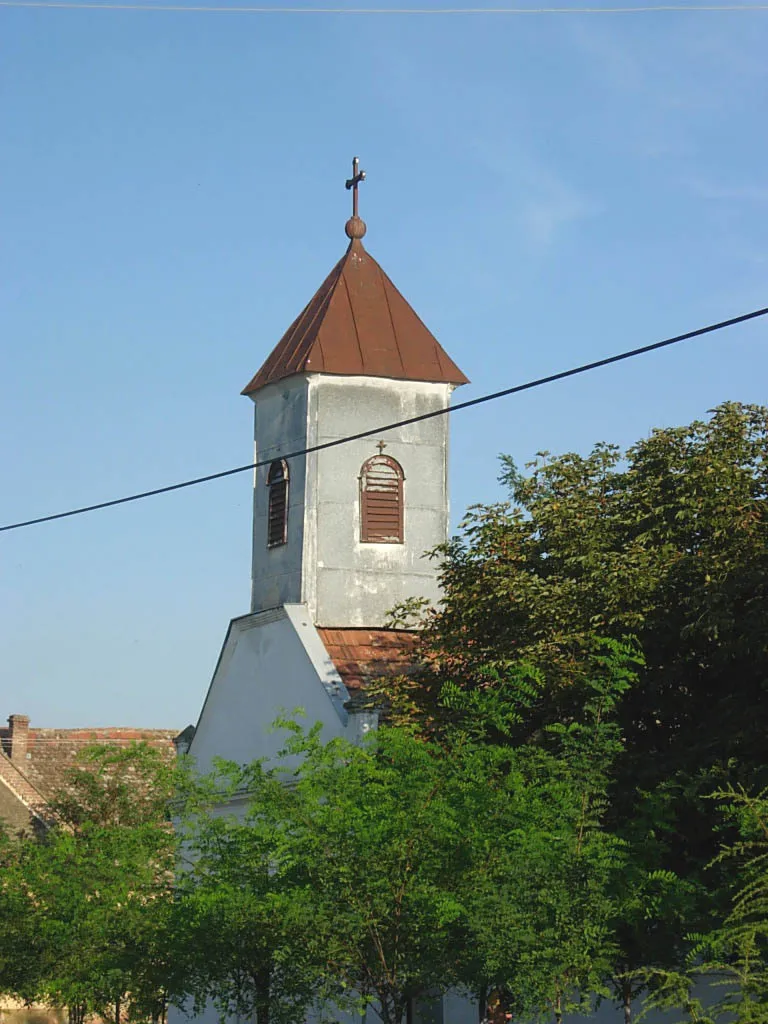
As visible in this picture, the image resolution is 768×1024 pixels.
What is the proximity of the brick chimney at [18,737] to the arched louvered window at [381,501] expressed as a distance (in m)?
25.9

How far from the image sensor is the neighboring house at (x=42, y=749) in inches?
2047

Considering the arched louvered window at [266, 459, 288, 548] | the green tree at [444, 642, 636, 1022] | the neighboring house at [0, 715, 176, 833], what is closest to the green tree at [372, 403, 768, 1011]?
the green tree at [444, 642, 636, 1022]

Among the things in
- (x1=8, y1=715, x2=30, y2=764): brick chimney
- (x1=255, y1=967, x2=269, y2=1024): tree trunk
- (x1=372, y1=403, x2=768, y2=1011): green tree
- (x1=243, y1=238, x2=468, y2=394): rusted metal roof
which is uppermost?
(x1=243, y1=238, x2=468, y2=394): rusted metal roof

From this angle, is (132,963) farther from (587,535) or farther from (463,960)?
(587,535)

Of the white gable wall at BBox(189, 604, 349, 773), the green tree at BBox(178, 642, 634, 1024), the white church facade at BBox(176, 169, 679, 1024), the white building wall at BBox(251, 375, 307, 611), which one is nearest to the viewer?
the green tree at BBox(178, 642, 634, 1024)

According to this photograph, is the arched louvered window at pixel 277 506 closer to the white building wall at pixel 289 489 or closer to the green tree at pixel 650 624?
the white building wall at pixel 289 489

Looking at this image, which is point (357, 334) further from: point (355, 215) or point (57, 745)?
point (57, 745)

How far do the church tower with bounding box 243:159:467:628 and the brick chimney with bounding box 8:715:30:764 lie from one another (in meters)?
23.7

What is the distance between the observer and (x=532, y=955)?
16312 millimetres

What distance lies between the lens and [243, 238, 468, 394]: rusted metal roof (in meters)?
33.8

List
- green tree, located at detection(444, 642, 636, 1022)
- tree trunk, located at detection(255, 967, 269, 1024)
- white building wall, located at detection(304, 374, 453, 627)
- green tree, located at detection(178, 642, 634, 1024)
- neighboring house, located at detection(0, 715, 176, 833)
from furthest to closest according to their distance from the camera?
neighboring house, located at detection(0, 715, 176, 833), white building wall, located at detection(304, 374, 453, 627), tree trunk, located at detection(255, 967, 269, 1024), green tree, located at detection(178, 642, 634, 1024), green tree, located at detection(444, 642, 636, 1022)

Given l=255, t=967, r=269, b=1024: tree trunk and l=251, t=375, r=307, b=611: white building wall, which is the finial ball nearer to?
l=251, t=375, r=307, b=611: white building wall

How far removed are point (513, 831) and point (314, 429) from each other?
16.8 metres

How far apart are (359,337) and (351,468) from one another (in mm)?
2660
